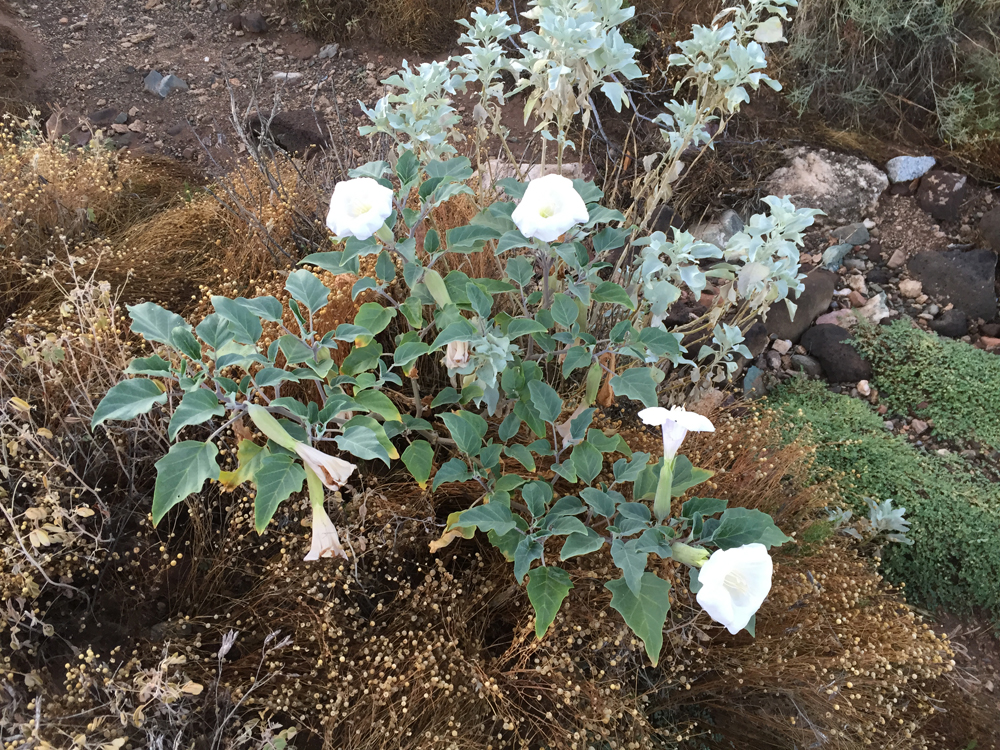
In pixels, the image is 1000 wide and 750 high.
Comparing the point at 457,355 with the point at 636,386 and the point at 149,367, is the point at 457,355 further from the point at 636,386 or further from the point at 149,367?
the point at 149,367

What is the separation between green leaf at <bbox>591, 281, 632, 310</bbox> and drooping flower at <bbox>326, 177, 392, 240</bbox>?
536mm

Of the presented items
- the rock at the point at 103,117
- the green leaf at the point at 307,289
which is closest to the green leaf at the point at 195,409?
the green leaf at the point at 307,289

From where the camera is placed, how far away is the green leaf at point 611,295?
1.43 m

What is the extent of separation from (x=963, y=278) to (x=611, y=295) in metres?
2.54

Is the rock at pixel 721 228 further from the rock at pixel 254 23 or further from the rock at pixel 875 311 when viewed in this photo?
the rock at pixel 254 23

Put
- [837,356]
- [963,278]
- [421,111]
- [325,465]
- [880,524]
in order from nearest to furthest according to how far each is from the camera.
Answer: [325,465] → [421,111] → [880,524] → [837,356] → [963,278]

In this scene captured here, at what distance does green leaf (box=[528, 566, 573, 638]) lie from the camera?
3.84 ft

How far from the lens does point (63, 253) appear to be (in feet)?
8.49

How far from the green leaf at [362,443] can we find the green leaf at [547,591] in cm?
37

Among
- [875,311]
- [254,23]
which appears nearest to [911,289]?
[875,311]

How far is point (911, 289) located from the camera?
10.2 ft

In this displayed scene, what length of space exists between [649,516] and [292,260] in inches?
67.0

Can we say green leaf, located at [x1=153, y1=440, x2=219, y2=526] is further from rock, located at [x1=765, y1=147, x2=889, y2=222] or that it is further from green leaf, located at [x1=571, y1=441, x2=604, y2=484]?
rock, located at [x1=765, y1=147, x2=889, y2=222]

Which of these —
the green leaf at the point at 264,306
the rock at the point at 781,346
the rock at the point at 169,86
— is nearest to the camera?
the green leaf at the point at 264,306
